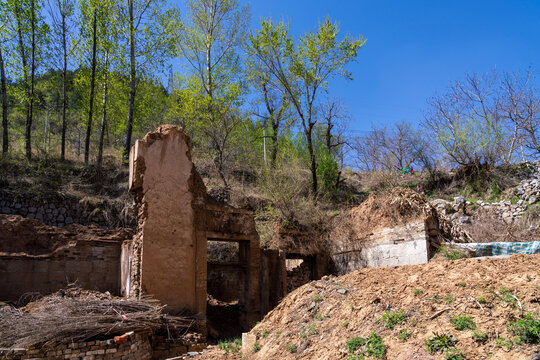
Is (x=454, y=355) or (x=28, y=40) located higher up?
(x=28, y=40)

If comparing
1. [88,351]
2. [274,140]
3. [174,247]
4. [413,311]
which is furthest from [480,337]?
[274,140]

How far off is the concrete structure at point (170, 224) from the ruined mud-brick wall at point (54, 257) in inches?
51.0

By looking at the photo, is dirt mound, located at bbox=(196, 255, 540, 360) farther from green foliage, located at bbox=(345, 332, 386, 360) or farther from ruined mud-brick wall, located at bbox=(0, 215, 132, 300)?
ruined mud-brick wall, located at bbox=(0, 215, 132, 300)

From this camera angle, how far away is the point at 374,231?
15.4 meters

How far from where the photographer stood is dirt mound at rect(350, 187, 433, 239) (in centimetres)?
1412

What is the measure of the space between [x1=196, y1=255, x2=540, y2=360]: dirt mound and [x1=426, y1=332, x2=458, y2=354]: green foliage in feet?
0.24

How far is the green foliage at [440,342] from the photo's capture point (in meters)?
Result: 5.54

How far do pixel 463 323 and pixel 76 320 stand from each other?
24.1 feet

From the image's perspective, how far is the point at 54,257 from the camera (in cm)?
1241

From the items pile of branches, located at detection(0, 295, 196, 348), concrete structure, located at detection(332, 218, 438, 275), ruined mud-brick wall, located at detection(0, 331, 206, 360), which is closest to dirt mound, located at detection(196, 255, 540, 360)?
→ ruined mud-brick wall, located at detection(0, 331, 206, 360)

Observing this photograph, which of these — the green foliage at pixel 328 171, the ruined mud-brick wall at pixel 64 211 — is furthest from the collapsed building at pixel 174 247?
the green foliage at pixel 328 171

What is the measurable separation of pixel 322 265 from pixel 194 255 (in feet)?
22.6

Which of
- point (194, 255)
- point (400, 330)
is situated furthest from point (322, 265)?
point (400, 330)

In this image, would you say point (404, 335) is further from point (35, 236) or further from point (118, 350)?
point (35, 236)
